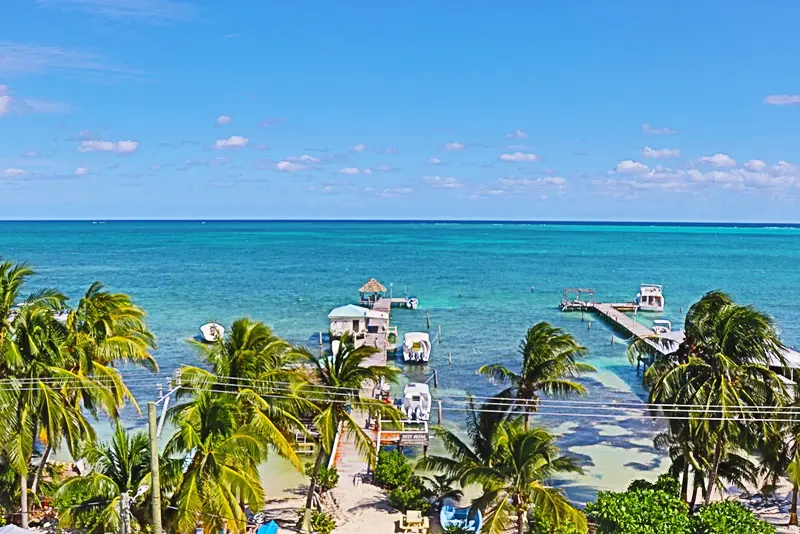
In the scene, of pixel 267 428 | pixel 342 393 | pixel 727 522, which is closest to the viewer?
pixel 727 522

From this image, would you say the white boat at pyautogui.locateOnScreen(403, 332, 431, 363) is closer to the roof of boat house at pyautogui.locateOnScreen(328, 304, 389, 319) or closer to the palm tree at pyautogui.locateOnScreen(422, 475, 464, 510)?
the roof of boat house at pyautogui.locateOnScreen(328, 304, 389, 319)

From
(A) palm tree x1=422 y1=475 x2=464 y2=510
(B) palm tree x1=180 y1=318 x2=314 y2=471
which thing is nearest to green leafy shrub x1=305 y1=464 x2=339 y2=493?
(A) palm tree x1=422 y1=475 x2=464 y2=510

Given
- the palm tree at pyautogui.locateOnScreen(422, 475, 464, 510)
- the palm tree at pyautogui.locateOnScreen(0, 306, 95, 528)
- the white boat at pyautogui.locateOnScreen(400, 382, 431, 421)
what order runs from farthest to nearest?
the white boat at pyautogui.locateOnScreen(400, 382, 431, 421), the palm tree at pyautogui.locateOnScreen(422, 475, 464, 510), the palm tree at pyautogui.locateOnScreen(0, 306, 95, 528)

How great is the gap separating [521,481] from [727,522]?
439 cm

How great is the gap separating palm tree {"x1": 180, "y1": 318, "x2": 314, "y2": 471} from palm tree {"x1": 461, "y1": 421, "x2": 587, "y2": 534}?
4.57m

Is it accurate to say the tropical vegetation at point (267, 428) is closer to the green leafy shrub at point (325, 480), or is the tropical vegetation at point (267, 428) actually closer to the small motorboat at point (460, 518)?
the small motorboat at point (460, 518)

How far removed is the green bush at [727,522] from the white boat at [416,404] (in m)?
14.6

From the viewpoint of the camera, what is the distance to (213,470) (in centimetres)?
1326

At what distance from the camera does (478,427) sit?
1761 centimetres

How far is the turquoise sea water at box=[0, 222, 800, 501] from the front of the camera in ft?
103

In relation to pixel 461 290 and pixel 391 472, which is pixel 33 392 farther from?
pixel 461 290

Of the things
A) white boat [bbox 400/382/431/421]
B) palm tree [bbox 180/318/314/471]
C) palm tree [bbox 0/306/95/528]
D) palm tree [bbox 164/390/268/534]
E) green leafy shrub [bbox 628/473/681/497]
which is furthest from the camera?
white boat [bbox 400/382/431/421]

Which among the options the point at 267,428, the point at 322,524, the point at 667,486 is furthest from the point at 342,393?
the point at 667,486

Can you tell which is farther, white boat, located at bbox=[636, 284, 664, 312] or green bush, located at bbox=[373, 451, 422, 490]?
white boat, located at bbox=[636, 284, 664, 312]
